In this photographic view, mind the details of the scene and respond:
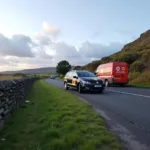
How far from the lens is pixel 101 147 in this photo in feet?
17.2

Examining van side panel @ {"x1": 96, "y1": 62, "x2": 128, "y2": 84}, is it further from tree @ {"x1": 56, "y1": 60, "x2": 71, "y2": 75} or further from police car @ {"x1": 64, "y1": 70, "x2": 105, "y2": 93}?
tree @ {"x1": 56, "y1": 60, "x2": 71, "y2": 75}

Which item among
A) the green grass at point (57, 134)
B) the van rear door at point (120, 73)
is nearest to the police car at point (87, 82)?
the van rear door at point (120, 73)

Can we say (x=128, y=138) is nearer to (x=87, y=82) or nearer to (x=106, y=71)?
(x=87, y=82)

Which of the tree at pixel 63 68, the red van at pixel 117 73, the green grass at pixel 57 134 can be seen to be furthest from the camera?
the tree at pixel 63 68

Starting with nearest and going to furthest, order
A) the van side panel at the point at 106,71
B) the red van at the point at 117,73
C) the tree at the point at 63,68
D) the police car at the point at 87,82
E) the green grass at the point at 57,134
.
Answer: the green grass at the point at 57,134
the police car at the point at 87,82
the red van at the point at 117,73
the van side panel at the point at 106,71
the tree at the point at 63,68

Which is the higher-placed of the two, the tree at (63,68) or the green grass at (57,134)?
the tree at (63,68)

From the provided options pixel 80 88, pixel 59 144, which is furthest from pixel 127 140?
pixel 80 88

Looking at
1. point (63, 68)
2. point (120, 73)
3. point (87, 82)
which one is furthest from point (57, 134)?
point (63, 68)

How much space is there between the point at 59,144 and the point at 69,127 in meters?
1.54

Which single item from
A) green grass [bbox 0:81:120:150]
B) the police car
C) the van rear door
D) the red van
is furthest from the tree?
green grass [bbox 0:81:120:150]

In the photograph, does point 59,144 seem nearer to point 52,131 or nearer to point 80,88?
point 52,131

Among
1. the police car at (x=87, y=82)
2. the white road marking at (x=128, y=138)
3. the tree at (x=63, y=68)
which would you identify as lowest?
the white road marking at (x=128, y=138)

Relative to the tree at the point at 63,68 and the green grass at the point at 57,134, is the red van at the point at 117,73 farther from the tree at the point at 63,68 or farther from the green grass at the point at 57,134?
the tree at the point at 63,68

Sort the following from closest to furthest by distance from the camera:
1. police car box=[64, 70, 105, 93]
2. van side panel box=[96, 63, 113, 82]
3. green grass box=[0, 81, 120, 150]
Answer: green grass box=[0, 81, 120, 150], police car box=[64, 70, 105, 93], van side panel box=[96, 63, 113, 82]
